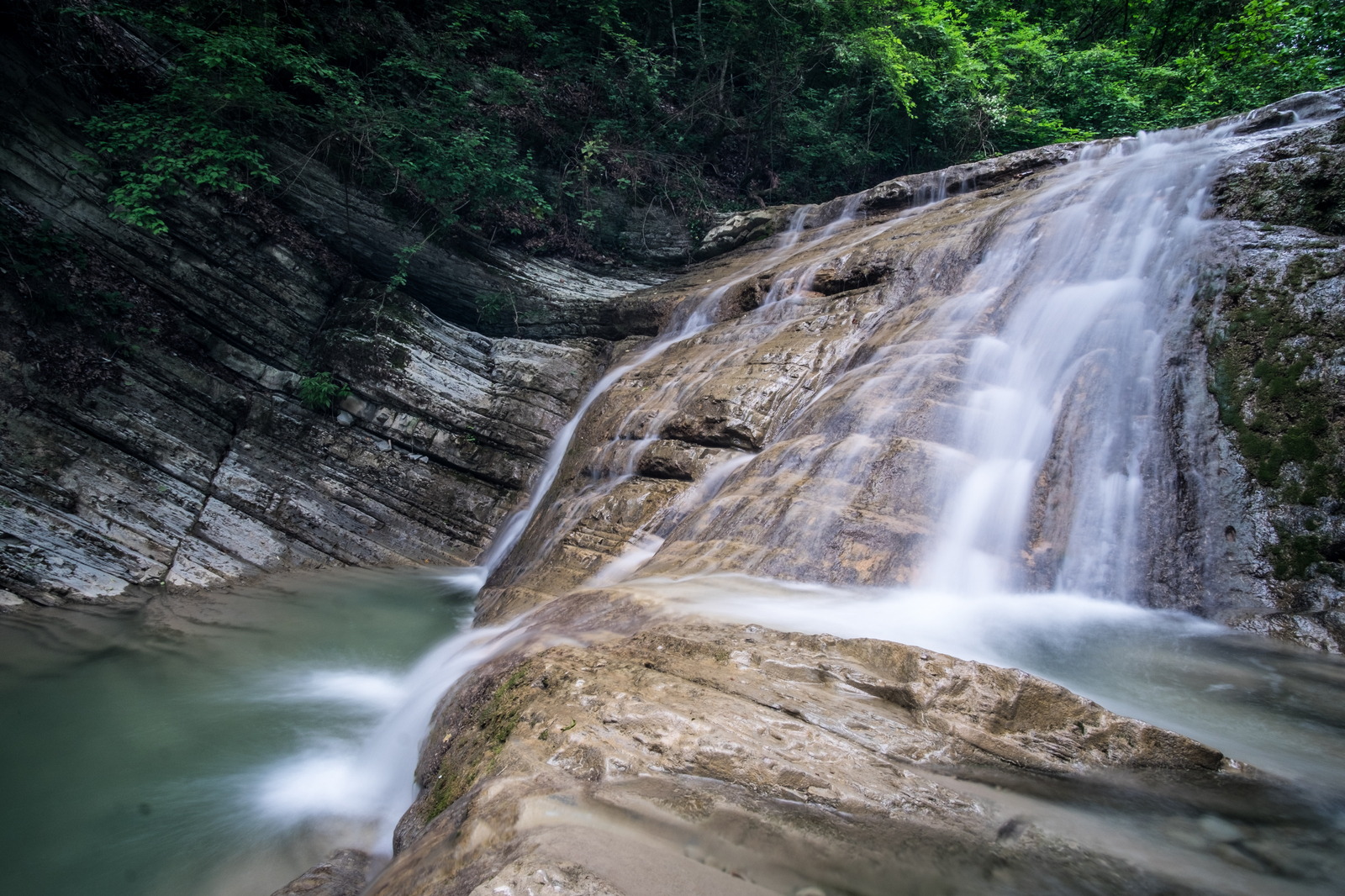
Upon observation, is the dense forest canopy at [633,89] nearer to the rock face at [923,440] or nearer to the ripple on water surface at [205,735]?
the ripple on water surface at [205,735]

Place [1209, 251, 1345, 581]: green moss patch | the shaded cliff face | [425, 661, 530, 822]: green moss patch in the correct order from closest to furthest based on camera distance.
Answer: [425, 661, 530, 822]: green moss patch
[1209, 251, 1345, 581]: green moss patch
the shaded cliff face

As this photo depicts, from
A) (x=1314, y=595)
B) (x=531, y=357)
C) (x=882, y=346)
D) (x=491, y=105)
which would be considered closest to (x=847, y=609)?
(x=1314, y=595)

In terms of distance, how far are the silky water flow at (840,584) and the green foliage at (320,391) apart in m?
2.82

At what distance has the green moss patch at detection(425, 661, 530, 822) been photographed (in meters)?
2.54

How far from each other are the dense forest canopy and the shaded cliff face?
74 centimetres

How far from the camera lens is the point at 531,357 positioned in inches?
419

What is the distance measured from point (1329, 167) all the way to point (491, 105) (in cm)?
1103

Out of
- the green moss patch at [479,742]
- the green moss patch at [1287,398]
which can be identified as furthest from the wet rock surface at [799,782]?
the green moss patch at [1287,398]

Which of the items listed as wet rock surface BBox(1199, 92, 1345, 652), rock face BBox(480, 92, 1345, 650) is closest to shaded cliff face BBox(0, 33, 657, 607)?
rock face BBox(480, 92, 1345, 650)

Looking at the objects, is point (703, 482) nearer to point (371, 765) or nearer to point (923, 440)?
point (923, 440)

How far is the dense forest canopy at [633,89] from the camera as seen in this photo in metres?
8.57

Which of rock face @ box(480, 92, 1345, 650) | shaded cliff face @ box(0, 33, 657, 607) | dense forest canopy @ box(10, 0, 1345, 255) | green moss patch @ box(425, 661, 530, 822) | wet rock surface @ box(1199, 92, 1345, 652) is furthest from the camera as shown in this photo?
dense forest canopy @ box(10, 0, 1345, 255)

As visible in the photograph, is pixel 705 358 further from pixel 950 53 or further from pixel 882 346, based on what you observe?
pixel 950 53

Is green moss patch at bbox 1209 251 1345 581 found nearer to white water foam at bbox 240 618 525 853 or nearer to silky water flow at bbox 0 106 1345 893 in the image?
silky water flow at bbox 0 106 1345 893
